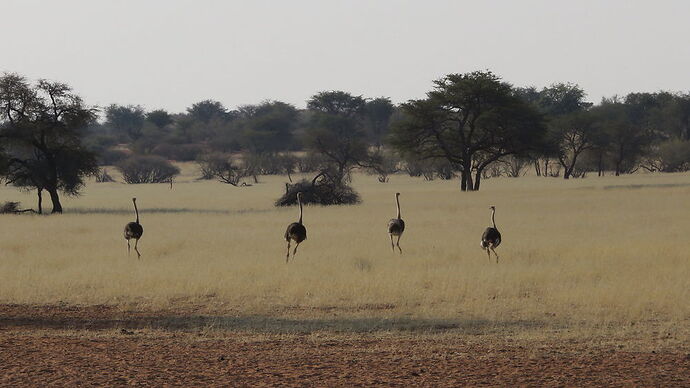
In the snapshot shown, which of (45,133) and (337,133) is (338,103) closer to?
(337,133)

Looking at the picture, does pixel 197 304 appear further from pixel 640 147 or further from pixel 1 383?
pixel 640 147

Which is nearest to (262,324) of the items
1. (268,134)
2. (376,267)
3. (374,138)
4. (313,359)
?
(313,359)

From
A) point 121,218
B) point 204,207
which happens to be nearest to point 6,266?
point 121,218

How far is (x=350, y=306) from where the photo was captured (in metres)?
13.3

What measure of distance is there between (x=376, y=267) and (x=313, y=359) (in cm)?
842

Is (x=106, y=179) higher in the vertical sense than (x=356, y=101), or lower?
lower

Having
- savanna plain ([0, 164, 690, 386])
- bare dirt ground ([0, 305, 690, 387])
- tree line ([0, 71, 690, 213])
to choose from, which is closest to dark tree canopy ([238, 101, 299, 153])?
tree line ([0, 71, 690, 213])

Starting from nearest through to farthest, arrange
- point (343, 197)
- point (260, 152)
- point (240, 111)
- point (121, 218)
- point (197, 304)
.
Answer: point (197, 304) < point (121, 218) < point (343, 197) < point (260, 152) < point (240, 111)

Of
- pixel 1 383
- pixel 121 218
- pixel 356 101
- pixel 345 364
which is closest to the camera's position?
Answer: pixel 1 383

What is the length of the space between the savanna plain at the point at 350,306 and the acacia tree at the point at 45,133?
36.9ft

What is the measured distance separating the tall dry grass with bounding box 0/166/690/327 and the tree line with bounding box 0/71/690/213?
7.37 meters

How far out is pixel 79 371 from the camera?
334 inches

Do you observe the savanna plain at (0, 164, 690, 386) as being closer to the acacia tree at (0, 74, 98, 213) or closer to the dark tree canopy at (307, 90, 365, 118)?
the acacia tree at (0, 74, 98, 213)

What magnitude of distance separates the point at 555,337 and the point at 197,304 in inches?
232
